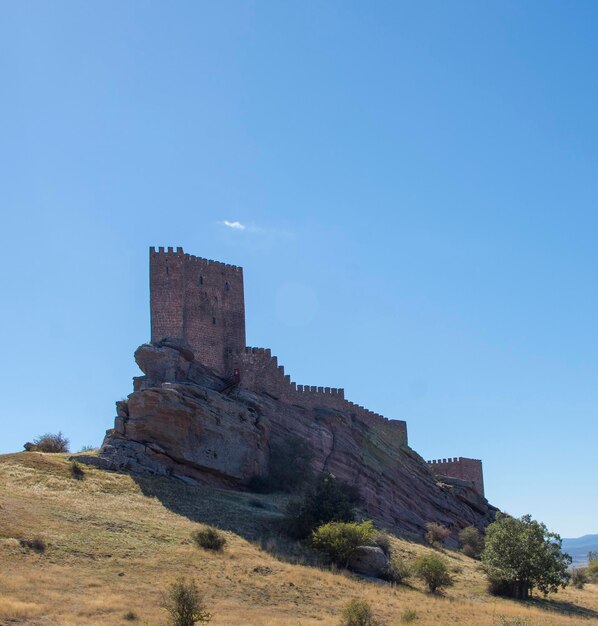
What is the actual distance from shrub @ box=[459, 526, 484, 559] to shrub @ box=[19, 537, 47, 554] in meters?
26.0

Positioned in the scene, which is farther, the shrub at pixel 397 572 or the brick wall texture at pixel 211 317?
the brick wall texture at pixel 211 317

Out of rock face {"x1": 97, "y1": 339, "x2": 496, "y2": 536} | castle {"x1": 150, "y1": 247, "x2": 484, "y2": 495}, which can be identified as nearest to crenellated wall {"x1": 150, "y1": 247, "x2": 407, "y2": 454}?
castle {"x1": 150, "y1": 247, "x2": 484, "y2": 495}

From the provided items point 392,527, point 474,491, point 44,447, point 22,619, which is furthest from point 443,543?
point 22,619

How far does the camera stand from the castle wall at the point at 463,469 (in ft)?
196

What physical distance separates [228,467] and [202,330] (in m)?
9.94

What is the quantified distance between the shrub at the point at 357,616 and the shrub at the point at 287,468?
17677mm

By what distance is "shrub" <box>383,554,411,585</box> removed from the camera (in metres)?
29.2

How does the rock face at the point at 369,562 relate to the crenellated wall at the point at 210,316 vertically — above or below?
below

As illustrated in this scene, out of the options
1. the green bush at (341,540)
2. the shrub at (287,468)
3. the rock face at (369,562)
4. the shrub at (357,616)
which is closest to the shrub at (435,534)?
the shrub at (287,468)

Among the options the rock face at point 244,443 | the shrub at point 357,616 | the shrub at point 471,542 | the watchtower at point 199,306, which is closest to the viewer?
the shrub at point 357,616

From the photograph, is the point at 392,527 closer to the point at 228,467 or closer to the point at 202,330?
the point at 228,467

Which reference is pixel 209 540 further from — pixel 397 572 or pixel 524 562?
pixel 524 562

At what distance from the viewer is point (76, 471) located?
3338 cm

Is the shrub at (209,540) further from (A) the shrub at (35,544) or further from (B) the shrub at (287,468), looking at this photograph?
(B) the shrub at (287,468)
